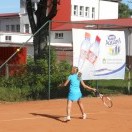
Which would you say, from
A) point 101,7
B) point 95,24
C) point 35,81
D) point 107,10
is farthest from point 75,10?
point 35,81

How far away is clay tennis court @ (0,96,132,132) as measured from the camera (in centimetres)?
1238

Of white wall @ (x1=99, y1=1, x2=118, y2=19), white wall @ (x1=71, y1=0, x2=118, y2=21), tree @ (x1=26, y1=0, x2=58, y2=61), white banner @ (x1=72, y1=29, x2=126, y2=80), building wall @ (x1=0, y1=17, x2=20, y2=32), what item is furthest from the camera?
building wall @ (x1=0, y1=17, x2=20, y2=32)

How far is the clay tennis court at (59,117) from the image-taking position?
40.6ft

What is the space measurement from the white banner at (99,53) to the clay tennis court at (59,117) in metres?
1.51

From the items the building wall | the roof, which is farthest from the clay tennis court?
the building wall

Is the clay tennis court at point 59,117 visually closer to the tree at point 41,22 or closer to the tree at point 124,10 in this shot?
the tree at point 41,22

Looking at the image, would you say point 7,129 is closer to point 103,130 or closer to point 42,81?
point 103,130

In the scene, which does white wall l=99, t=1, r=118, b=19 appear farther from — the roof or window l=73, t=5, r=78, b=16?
the roof

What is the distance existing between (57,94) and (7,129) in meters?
8.39

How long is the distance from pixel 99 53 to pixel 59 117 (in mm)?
6400

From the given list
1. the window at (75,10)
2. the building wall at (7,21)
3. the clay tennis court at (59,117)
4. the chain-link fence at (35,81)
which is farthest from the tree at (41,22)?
the building wall at (7,21)

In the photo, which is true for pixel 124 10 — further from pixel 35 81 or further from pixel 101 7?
pixel 35 81

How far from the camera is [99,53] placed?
2019cm

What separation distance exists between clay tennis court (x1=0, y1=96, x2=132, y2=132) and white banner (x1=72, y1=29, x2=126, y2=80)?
1.51 m
